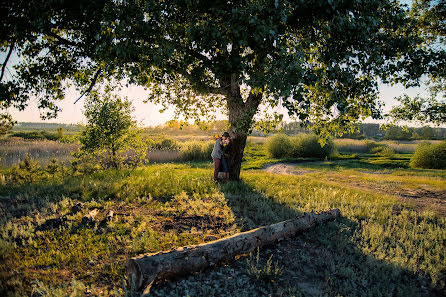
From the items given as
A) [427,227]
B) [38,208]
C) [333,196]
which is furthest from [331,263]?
[38,208]

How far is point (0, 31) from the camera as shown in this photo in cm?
732

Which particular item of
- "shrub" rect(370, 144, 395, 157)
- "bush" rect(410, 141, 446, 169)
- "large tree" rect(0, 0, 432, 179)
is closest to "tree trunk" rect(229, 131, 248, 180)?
"large tree" rect(0, 0, 432, 179)

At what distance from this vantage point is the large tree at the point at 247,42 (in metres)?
6.12

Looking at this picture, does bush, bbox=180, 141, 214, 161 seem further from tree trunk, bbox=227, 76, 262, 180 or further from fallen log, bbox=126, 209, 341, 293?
fallen log, bbox=126, 209, 341, 293

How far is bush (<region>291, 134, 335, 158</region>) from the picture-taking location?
31150 millimetres

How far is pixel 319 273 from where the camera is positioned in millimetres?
4812

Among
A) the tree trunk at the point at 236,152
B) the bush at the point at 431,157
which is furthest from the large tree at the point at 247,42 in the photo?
the bush at the point at 431,157

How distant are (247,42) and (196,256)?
5382 mm

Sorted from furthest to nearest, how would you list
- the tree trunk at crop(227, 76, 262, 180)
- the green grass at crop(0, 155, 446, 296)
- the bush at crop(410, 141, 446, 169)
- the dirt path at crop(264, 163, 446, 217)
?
the bush at crop(410, 141, 446, 169), the dirt path at crop(264, 163, 446, 217), the tree trunk at crop(227, 76, 262, 180), the green grass at crop(0, 155, 446, 296)

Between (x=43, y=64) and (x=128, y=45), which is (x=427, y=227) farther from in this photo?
(x=43, y=64)

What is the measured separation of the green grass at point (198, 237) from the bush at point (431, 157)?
20607 mm

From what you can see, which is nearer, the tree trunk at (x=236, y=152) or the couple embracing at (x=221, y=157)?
the tree trunk at (x=236, y=152)

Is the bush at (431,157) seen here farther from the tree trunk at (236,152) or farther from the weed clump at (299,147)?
the tree trunk at (236,152)

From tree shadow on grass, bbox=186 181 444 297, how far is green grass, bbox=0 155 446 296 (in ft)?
0.08
